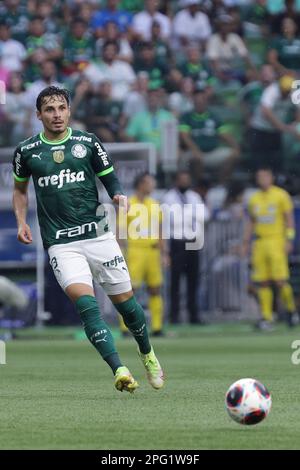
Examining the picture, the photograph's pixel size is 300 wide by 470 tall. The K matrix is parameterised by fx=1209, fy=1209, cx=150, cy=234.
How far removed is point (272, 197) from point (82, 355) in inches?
255

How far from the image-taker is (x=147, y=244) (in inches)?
790

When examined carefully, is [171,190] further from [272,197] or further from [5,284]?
[5,284]

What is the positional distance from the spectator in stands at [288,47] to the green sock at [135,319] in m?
14.9

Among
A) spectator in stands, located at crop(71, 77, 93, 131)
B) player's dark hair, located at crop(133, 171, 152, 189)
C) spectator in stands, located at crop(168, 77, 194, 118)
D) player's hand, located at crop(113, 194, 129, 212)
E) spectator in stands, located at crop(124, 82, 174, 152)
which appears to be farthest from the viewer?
spectator in stands, located at crop(168, 77, 194, 118)

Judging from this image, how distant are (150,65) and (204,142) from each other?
2314 millimetres

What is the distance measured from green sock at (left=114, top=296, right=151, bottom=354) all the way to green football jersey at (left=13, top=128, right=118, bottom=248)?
0.63 meters

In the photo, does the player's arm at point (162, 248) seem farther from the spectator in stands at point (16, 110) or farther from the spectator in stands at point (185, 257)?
the spectator in stands at point (16, 110)

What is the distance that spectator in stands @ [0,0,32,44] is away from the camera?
24.8 metres

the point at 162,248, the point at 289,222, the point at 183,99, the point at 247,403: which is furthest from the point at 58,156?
the point at 183,99

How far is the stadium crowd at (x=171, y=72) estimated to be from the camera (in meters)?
22.6

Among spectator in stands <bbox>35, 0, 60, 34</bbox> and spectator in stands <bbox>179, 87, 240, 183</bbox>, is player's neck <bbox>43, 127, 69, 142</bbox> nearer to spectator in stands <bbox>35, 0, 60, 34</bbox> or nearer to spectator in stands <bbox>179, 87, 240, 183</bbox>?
spectator in stands <bbox>179, 87, 240, 183</bbox>

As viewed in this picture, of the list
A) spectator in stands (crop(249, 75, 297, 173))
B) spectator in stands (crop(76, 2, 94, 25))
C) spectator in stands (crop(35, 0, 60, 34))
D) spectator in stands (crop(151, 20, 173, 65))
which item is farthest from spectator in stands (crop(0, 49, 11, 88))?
spectator in stands (crop(249, 75, 297, 173))

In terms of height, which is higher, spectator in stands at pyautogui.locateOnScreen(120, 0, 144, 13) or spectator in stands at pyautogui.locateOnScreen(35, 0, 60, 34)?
spectator in stands at pyautogui.locateOnScreen(120, 0, 144, 13)
